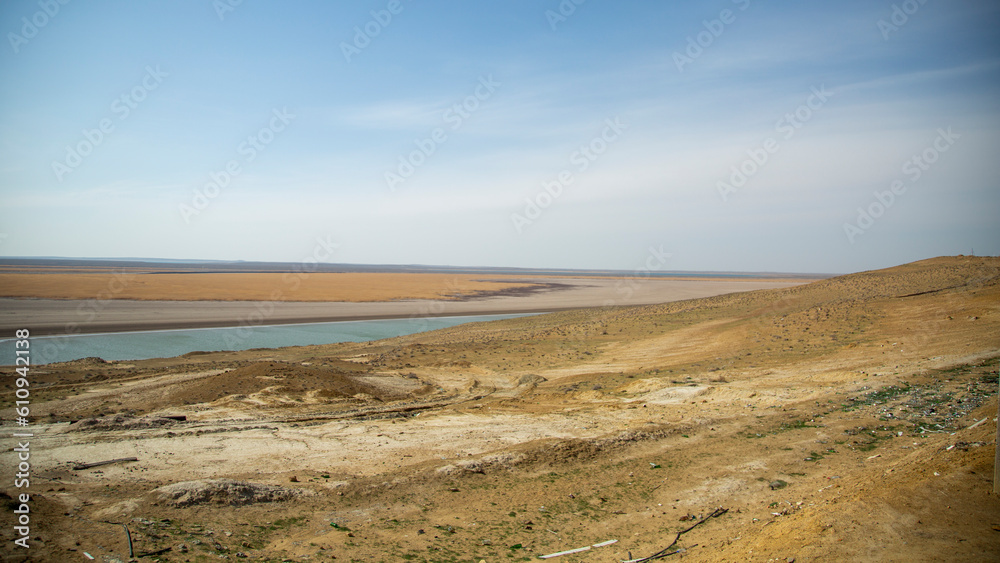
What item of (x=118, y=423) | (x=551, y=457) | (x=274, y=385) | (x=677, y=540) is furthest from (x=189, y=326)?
(x=677, y=540)

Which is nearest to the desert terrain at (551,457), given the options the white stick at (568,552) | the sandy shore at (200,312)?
the white stick at (568,552)

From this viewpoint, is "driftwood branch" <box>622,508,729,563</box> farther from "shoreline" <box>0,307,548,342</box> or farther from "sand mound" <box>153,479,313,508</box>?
"shoreline" <box>0,307,548,342</box>

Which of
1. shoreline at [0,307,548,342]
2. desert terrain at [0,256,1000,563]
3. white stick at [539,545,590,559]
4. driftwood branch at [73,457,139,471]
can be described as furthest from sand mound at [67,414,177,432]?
shoreline at [0,307,548,342]

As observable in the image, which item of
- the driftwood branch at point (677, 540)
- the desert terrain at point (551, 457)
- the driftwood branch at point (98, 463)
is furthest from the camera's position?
the driftwood branch at point (98, 463)

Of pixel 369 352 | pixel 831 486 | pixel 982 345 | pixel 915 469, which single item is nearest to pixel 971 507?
pixel 915 469

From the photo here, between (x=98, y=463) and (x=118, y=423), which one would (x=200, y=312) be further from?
(x=98, y=463)

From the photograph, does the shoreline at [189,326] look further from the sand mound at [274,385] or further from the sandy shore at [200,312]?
the sand mound at [274,385]
